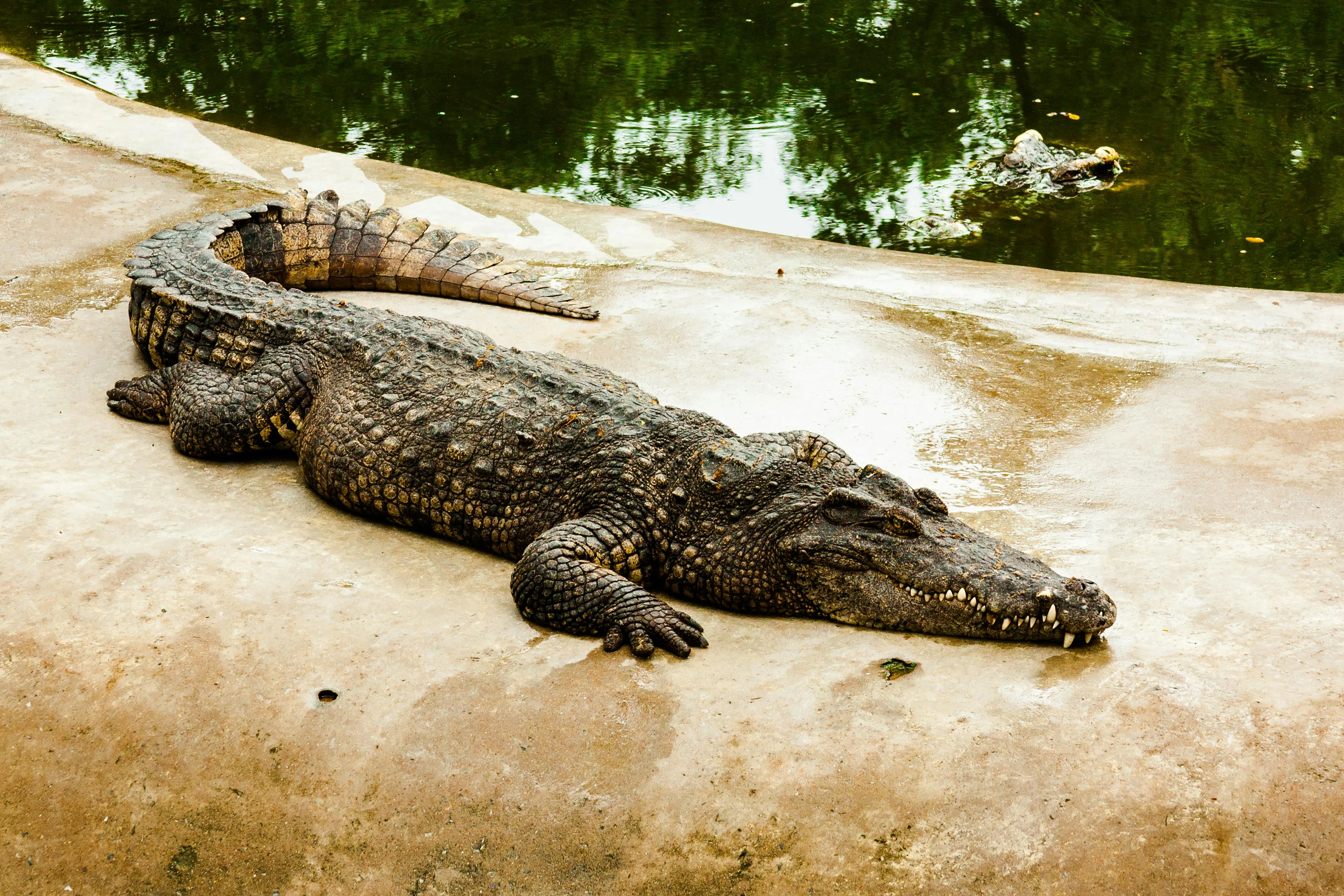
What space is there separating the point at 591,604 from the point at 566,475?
72 centimetres

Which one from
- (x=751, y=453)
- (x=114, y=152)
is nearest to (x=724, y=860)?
(x=751, y=453)

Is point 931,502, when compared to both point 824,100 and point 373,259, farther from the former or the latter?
point 824,100

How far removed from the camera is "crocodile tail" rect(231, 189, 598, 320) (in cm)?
720

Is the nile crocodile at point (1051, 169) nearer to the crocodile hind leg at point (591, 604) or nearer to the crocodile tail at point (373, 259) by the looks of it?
the crocodile tail at point (373, 259)

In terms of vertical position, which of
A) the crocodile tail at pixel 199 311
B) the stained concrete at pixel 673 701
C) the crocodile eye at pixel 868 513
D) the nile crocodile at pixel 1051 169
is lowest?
the stained concrete at pixel 673 701

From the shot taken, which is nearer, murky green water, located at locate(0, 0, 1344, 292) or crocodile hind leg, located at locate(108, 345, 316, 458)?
crocodile hind leg, located at locate(108, 345, 316, 458)

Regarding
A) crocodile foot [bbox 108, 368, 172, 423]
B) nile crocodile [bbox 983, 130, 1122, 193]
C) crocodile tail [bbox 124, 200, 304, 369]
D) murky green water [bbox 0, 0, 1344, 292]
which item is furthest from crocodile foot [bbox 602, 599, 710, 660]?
nile crocodile [bbox 983, 130, 1122, 193]

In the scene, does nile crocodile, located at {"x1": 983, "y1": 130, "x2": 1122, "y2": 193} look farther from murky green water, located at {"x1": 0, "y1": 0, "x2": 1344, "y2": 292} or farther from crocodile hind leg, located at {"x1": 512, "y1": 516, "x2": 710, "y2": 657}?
crocodile hind leg, located at {"x1": 512, "y1": 516, "x2": 710, "y2": 657}

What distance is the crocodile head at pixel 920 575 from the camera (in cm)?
388

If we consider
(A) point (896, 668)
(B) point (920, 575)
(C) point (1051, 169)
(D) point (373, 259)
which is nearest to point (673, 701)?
(A) point (896, 668)

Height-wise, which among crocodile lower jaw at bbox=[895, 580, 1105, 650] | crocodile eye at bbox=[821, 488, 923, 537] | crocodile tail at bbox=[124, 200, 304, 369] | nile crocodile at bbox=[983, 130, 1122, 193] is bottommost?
crocodile lower jaw at bbox=[895, 580, 1105, 650]

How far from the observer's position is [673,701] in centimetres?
373

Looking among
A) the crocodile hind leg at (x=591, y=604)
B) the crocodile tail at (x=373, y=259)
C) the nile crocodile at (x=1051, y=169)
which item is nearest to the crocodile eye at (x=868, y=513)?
the crocodile hind leg at (x=591, y=604)

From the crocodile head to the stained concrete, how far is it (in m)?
0.12
